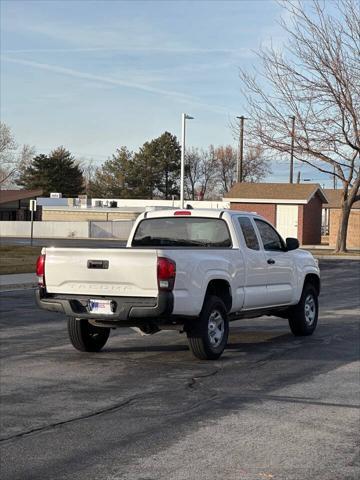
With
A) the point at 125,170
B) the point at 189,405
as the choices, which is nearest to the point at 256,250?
the point at 189,405

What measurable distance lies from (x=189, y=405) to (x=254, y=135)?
32296 mm

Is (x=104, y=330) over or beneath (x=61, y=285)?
beneath

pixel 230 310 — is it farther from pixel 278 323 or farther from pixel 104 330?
pixel 278 323

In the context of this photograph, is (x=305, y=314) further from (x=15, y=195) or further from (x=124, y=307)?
(x=15, y=195)

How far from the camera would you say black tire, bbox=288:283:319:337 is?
1119 cm

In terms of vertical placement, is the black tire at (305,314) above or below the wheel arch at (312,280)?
below

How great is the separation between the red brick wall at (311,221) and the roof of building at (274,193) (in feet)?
2.48

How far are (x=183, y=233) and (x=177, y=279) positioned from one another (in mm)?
1938

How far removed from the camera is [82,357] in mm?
9336

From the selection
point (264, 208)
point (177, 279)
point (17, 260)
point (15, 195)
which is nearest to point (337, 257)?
point (264, 208)

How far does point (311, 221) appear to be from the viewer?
5125cm

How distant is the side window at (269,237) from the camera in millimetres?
10648

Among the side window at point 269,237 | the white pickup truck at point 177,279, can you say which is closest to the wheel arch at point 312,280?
the white pickup truck at point 177,279

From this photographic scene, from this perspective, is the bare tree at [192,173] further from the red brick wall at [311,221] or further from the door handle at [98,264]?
the door handle at [98,264]
